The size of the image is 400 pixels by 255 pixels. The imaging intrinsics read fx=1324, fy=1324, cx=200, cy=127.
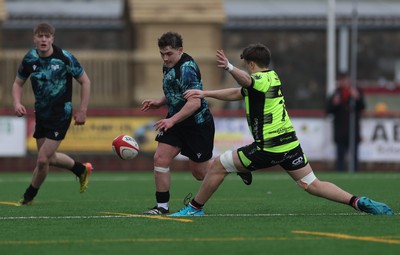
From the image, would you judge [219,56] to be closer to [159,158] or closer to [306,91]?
[159,158]

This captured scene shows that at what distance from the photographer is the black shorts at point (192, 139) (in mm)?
14062

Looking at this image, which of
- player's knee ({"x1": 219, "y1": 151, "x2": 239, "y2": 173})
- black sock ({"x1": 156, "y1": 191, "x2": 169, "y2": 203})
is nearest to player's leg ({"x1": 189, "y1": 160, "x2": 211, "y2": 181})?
black sock ({"x1": 156, "y1": 191, "x2": 169, "y2": 203})

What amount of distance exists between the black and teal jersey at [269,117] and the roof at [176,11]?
66.5ft

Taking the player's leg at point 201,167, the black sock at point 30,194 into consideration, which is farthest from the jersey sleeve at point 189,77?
the black sock at point 30,194

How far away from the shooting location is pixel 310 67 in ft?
153

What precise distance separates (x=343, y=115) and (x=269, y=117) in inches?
593

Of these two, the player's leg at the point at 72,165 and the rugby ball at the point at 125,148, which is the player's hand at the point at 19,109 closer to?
the player's leg at the point at 72,165

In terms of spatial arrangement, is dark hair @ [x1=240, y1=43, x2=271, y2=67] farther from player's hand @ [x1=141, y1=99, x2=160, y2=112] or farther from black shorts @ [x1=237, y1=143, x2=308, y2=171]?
player's hand @ [x1=141, y1=99, x2=160, y2=112]

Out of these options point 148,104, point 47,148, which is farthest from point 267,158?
point 47,148

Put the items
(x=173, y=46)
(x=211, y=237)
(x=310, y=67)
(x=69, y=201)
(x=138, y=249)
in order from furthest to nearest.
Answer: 1. (x=310, y=67)
2. (x=69, y=201)
3. (x=173, y=46)
4. (x=211, y=237)
5. (x=138, y=249)

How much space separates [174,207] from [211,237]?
4105mm

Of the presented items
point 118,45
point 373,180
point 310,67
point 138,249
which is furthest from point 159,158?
point 310,67

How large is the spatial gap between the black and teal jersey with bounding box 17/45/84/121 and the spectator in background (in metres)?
12.7

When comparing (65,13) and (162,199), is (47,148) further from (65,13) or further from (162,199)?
(65,13)
